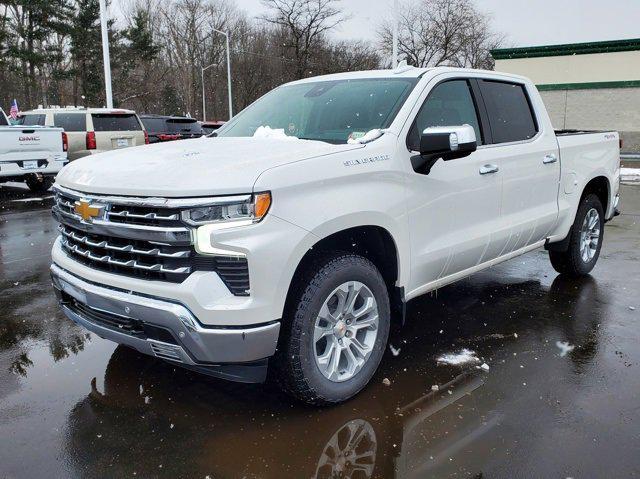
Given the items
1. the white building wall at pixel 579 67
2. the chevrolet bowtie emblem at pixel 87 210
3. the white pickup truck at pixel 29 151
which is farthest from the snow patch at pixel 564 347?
the white building wall at pixel 579 67

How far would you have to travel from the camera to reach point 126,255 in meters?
3.04

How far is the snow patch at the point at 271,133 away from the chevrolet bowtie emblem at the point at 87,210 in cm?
134

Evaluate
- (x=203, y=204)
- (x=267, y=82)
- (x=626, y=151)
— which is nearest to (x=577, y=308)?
(x=203, y=204)

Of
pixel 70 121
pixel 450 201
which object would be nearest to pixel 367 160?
pixel 450 201

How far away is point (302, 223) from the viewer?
9.67 ft

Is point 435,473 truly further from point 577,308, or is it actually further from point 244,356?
point 577,308

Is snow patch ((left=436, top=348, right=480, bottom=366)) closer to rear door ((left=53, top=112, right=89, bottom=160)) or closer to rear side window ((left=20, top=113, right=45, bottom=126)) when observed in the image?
rear door ((left=53, top=112, right=89, bottom=160))

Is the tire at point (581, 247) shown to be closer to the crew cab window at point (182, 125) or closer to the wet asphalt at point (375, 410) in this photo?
the wet asphalt at point (375, 410)

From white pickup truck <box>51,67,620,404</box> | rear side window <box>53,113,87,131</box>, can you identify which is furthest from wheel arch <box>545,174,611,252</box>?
rear side window <box>53,113,87,131</box>

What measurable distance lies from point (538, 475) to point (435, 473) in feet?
1.57

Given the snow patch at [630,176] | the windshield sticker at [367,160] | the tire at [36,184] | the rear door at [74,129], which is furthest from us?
the snow patch at [630,176]

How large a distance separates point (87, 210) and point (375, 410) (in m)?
1.95

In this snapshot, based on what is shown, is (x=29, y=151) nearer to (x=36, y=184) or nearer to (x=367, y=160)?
(x=36, y=184)

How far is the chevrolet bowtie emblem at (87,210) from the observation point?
3061 millimetres
